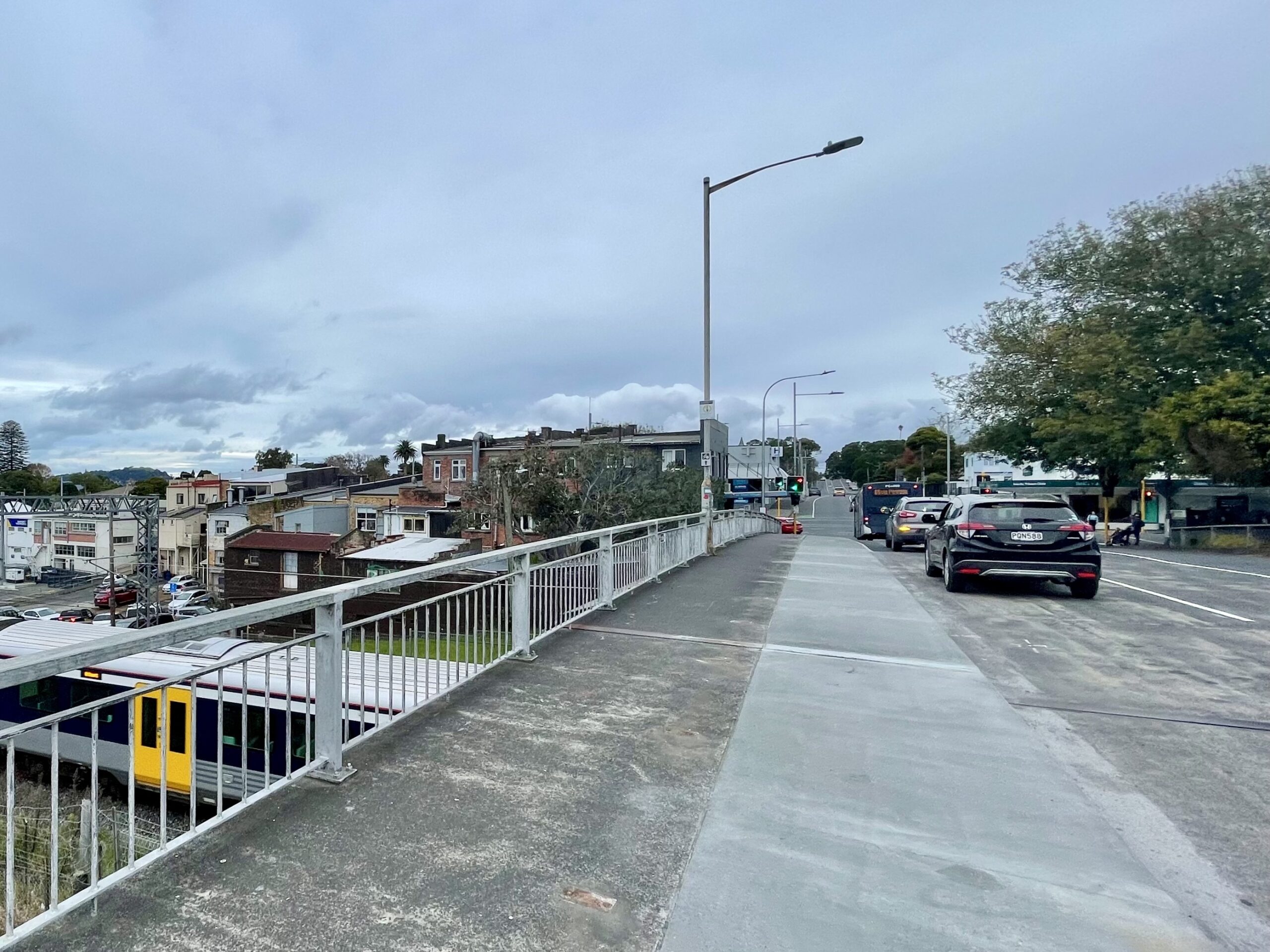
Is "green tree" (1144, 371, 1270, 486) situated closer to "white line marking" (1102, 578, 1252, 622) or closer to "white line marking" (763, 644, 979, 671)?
"white line marking" (1102, 578, 1252, 622)

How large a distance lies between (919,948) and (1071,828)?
1340 mm

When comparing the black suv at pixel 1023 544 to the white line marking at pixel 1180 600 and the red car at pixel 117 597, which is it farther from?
the red car at pixel 117 597

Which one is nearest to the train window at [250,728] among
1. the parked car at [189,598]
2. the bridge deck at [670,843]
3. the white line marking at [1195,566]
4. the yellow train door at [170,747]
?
the yellow train door at [170,747]

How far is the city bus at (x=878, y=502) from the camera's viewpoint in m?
33.8

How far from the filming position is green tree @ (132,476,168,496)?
269 feet

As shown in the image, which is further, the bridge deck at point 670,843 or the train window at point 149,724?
the train window at point 149,724

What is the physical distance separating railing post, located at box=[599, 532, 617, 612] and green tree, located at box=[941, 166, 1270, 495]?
25.8 metres

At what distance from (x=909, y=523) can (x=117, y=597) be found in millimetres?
52763

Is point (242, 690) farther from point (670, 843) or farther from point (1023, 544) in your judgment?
point (1023, 544)

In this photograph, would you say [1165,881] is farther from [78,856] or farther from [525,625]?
[78,856]

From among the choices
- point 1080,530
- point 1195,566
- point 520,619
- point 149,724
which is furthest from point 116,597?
point 1195,566

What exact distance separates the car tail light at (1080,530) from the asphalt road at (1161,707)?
0.89 meters

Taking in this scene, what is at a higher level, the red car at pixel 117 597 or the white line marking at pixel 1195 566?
the white line marking at pixel 1195 566

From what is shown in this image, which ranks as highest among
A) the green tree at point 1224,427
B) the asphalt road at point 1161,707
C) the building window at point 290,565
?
the green tree at point 1224,427
